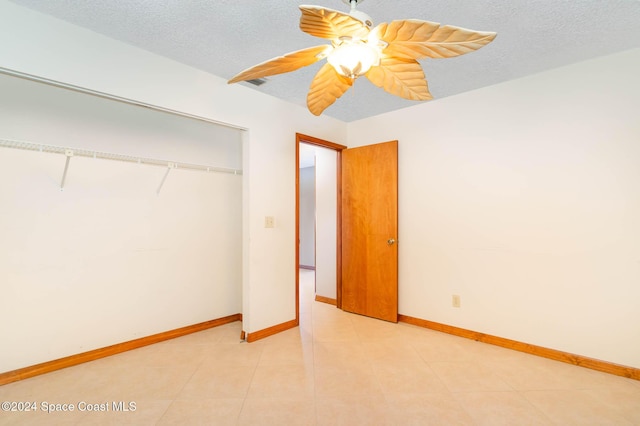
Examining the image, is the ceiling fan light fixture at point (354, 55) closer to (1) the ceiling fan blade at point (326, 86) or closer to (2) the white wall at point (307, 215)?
(1) the ceiling fan blade at point (326, 86)

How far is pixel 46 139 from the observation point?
225 centimetres

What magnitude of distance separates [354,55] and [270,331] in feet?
8.41

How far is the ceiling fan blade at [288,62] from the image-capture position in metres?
1.34

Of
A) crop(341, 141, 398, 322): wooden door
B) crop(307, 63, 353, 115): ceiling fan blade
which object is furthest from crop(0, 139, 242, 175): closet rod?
crop(307, 63, 353, 115): ceiling fan blade

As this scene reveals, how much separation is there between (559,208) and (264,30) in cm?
265

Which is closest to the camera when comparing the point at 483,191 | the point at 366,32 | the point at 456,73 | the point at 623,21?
the point at 366,32

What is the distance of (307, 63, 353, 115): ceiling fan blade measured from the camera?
153cm

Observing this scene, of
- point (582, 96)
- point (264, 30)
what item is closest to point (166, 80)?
point (264, 30)

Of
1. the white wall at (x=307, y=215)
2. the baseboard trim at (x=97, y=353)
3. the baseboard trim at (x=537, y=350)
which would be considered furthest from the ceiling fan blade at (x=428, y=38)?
the white wall at (x=307, y=215)

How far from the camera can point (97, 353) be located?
2.39 meters

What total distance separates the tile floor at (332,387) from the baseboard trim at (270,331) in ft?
0.24

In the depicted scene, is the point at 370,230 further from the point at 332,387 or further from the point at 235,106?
the point at 235,106

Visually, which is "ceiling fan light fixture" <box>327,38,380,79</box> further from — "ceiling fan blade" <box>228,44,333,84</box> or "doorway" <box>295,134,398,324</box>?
"doorway" <box>295,134,398,324</box>

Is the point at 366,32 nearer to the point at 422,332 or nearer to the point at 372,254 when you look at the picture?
the point at 372,254
